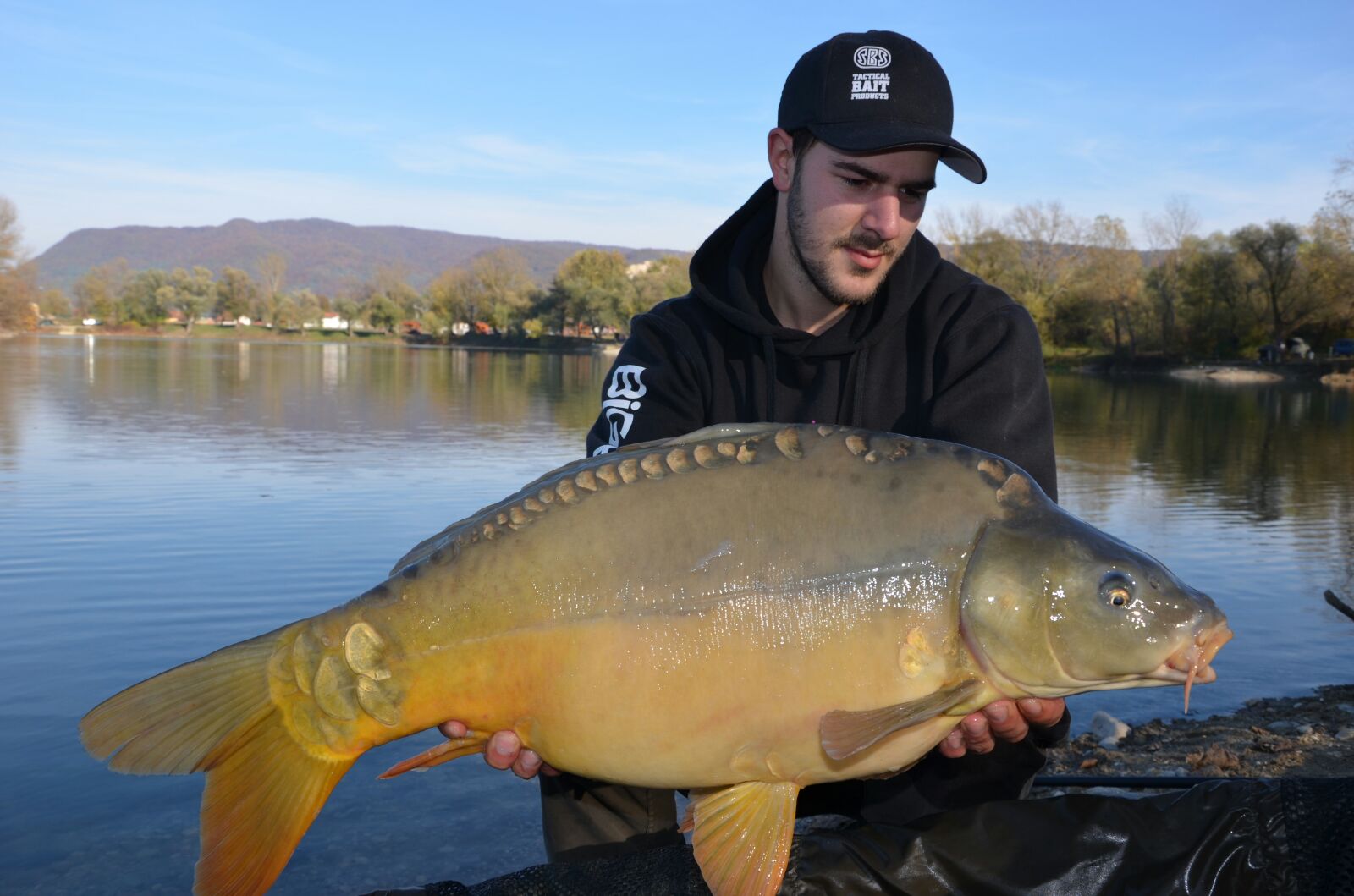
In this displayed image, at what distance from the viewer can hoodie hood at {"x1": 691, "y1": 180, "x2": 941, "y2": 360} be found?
2.88 meters

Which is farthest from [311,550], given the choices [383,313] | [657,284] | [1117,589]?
[383,313]

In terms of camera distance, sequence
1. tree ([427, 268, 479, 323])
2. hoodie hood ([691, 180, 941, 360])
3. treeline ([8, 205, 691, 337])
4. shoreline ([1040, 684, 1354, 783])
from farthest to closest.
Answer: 1. tree ([427, 268, 479, 323])
2. treeline ([8, 205, 691, 337])
3. shoreline ([1040, 684, 1354, 783])
4. hoodie hood ([691, 180, 941, 360])

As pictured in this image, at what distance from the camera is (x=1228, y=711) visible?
17.0 ft

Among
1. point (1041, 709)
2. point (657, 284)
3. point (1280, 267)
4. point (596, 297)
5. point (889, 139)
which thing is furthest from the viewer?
point (657, 284)

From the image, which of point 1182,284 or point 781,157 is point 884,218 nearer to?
point 781,157

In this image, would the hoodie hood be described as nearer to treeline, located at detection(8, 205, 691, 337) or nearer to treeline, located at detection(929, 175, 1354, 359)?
treeline, located at detection(929, 175, 1354, 359)

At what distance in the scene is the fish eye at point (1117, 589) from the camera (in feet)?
6.08

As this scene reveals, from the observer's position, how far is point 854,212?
9.04 ft

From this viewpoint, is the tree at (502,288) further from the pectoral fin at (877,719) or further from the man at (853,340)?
the pectoral fin at (877,719)

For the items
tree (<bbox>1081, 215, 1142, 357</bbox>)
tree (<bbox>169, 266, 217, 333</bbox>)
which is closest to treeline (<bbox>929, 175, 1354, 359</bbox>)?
tree (<bbox>1081, 215, 1142, 357</bbox>)

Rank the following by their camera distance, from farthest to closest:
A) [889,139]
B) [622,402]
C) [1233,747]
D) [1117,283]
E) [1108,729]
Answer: [1117,283] < [1108,729] < [1233,747] < [622,402] < [889,139]

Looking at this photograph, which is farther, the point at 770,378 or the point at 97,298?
the point at 97,298

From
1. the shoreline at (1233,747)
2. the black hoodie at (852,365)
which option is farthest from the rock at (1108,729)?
the black hoodie at (852,365)

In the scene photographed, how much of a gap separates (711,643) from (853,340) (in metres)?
1.20
